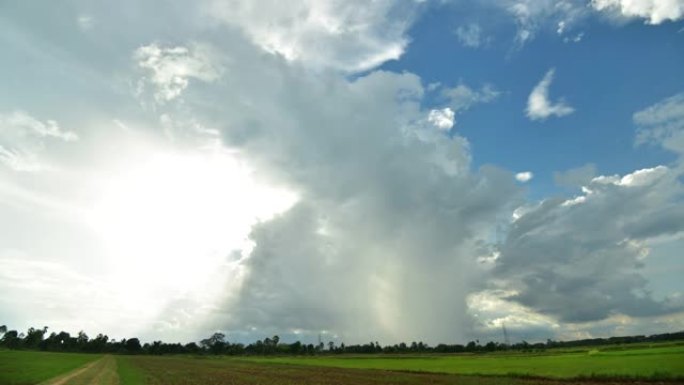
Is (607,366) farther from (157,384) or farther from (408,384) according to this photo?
(157,384)

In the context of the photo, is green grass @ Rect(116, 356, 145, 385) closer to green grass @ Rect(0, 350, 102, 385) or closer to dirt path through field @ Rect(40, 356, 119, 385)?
dirt path through field @ Rect(40, 356, 119, 385)

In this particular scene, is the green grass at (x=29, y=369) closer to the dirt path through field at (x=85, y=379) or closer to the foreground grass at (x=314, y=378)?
the dirt path through field at (x=85, y=379)

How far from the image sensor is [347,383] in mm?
53281

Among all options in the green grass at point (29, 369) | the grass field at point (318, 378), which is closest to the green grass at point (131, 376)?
the grass field at point (318, 378)

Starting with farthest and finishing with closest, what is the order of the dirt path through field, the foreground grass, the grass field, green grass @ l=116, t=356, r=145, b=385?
green grass @ l=116, t=356, r=145, b=385, the foreground grass, the grass field, the dirt path through field

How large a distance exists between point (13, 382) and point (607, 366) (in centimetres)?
6409

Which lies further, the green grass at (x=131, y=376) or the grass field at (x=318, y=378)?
the green grass at (x=131, y=376)

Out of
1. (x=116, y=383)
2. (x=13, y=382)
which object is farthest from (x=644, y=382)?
(x=13, y=382)

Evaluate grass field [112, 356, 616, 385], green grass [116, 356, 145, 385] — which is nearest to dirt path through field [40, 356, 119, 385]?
green grass [116, 356, 145, 385]

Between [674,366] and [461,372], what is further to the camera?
[461,372]

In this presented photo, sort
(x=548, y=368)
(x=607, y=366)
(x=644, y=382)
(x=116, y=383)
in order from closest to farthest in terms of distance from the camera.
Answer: (x=644, y=382)
(x=116, y=383)
(x=607, y=366)
(x=548, y=368)

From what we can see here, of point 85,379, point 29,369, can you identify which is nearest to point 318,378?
point 85,379

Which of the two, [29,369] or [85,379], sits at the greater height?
[29,369]

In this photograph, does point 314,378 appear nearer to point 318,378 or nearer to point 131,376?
point 318,378
